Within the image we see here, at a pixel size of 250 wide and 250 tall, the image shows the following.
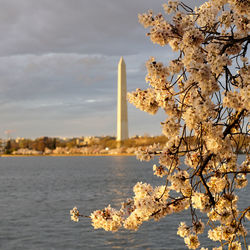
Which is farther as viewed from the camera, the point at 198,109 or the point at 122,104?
the point at 122,104

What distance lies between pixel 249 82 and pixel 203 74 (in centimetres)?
36

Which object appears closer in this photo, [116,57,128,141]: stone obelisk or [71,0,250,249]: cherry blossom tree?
[71,0,250,249]: cherry blossom tree

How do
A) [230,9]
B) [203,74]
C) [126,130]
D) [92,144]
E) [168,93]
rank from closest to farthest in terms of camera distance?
[203,74]
[230,9]
[168,93]
[126,130]
[92,144]

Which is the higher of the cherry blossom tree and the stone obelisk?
the stone obelisk

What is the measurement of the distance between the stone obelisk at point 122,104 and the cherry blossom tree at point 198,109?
80.8 m

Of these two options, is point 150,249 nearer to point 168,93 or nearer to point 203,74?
point 168,93

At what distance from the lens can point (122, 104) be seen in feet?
301

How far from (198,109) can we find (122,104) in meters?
88.8

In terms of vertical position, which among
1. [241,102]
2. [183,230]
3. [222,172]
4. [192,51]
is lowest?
[183,230]

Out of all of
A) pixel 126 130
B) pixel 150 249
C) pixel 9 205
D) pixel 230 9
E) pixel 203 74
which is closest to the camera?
pixel 203 74

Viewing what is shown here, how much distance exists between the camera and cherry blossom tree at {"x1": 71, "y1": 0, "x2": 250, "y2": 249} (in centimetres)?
322

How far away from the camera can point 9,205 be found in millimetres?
29391

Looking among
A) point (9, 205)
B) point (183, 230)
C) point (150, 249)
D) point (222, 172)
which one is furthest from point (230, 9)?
point (9, 205)

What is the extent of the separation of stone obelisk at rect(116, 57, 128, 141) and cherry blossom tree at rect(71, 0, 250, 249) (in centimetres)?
8076
